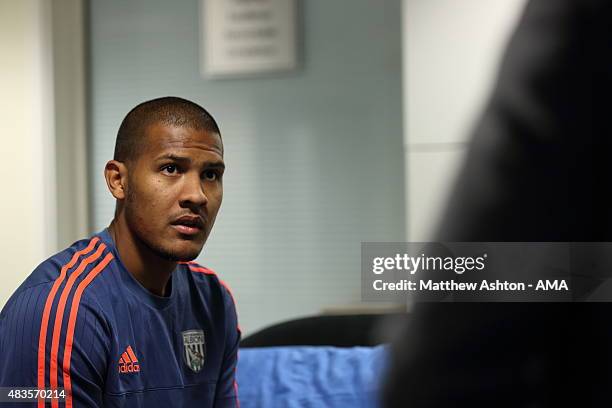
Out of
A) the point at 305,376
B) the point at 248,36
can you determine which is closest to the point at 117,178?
the point at 305,376

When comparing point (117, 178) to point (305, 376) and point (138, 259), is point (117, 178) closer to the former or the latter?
point (138, 259)

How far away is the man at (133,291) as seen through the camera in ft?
3.10

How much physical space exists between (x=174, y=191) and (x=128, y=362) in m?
0.23

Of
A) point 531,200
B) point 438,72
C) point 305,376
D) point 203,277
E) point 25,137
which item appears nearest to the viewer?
point 531,200

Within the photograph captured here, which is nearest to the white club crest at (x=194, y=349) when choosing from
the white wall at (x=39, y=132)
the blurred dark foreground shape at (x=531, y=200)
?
the white wall at (x=39, y=132)

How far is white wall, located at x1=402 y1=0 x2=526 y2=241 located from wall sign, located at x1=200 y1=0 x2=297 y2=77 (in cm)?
43

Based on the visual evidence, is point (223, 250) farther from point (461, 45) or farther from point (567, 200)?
point (567, 200)

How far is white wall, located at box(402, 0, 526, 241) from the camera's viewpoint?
1.61 m

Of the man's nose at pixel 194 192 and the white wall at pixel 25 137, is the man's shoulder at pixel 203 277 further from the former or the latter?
the white wall at pixel 25 137

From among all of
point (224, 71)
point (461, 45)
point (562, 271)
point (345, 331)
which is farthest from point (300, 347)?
point (562, 271)

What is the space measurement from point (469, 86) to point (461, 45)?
87 mm

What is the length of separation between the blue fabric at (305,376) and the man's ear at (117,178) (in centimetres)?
61

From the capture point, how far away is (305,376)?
1.52m

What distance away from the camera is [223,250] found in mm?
2125
